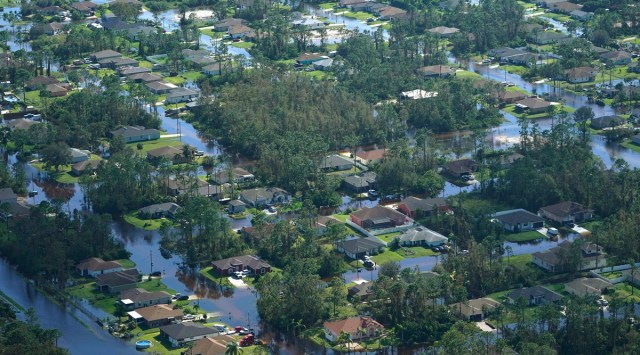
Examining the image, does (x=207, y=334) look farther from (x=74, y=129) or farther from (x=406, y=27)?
(x=406, y=27)

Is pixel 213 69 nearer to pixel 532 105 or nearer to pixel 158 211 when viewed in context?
pixel 532 105

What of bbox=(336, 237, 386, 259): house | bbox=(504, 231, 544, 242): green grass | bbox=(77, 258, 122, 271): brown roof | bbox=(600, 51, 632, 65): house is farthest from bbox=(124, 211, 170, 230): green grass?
bbox=(600, 51, 632, 65): house

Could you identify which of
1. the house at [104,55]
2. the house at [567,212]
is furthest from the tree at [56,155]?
the house at [567,212]

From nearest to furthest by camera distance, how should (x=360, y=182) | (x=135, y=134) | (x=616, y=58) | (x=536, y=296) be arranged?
(x=536, y=296)
(x=360, y=182)
(x=135, y=134)
(x=616, y=58)

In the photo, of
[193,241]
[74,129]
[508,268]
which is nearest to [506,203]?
[508,268]

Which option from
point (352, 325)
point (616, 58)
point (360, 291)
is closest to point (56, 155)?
point (360, 291)

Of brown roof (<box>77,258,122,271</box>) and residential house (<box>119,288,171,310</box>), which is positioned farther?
brown roof (<box>77,258,122,271</box>)

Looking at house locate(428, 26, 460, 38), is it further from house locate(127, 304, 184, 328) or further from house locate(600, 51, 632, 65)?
house locate(127, 304, 184, 328)
